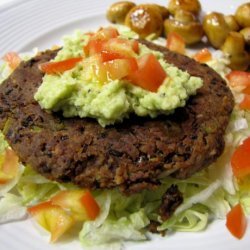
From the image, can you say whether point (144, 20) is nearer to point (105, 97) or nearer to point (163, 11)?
point (163, 11)

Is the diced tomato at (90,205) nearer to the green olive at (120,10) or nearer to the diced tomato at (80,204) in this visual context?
the diced tomato at (80,204)

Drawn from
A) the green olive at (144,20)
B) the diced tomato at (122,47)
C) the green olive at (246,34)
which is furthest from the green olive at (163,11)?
the diced tomato at (122,47)

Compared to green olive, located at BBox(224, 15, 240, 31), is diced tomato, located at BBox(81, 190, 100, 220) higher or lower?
higher

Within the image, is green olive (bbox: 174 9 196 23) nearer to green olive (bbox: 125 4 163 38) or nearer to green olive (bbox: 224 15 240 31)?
green olive (bbox: 125 4 163 38)

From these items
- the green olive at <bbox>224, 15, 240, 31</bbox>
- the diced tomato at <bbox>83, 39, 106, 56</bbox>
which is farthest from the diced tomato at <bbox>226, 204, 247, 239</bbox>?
the green olive at <bbox>224, 15, 240, 31</bbox>

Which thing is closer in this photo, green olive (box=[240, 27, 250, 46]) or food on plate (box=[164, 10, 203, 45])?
green olive (box=[240, 27, 250, 46])

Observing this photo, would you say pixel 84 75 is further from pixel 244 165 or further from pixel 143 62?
pixel 244 165

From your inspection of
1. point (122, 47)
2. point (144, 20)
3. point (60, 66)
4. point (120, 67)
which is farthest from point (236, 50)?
point (60, 66)
